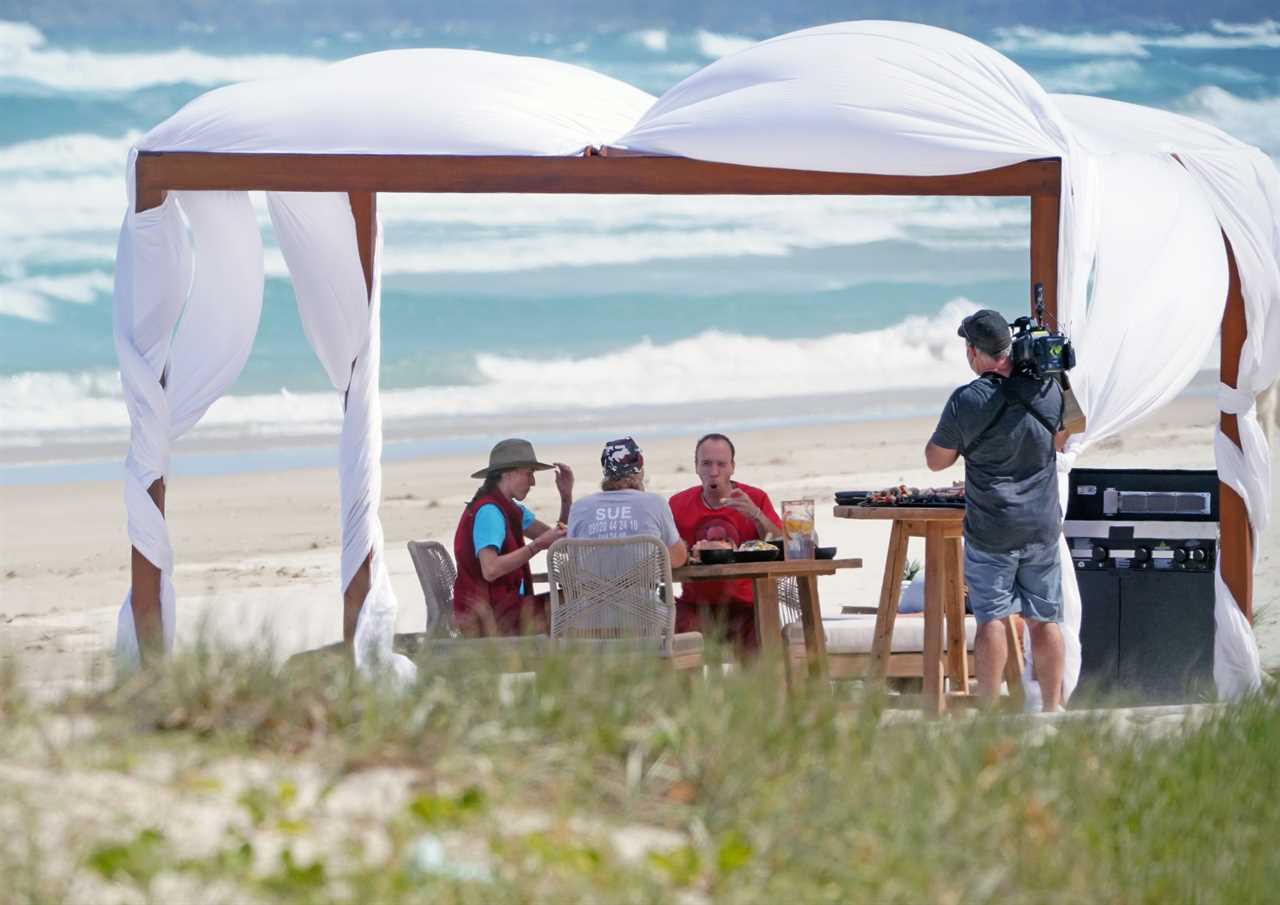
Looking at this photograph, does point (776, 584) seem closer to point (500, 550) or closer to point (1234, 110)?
point (500, 550)

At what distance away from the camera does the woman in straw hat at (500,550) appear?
20.6 feet

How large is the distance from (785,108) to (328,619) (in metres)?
6.30

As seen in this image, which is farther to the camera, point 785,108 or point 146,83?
point 146,83

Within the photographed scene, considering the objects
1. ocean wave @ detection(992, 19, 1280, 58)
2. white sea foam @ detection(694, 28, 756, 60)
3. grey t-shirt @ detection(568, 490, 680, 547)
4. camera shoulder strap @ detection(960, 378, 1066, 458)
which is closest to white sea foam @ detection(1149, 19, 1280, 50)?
ocean wave @ detection(992, 19, 1280, 58)

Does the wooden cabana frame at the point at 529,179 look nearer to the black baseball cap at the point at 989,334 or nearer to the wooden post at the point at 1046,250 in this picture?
the wooden post at the point at 1046,250

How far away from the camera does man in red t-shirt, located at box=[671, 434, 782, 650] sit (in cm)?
668

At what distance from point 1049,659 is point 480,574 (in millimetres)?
2260

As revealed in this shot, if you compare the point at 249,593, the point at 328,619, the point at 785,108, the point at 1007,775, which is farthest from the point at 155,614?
the point at 249,593

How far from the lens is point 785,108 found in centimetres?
606

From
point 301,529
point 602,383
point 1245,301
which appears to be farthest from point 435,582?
point 602,383

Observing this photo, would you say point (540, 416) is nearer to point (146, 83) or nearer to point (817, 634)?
point (146, 83)

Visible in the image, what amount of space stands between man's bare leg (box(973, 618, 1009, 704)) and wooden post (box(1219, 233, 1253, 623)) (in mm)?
1254

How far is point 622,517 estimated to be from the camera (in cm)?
600

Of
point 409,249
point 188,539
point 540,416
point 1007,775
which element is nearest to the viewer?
point 1007,775
